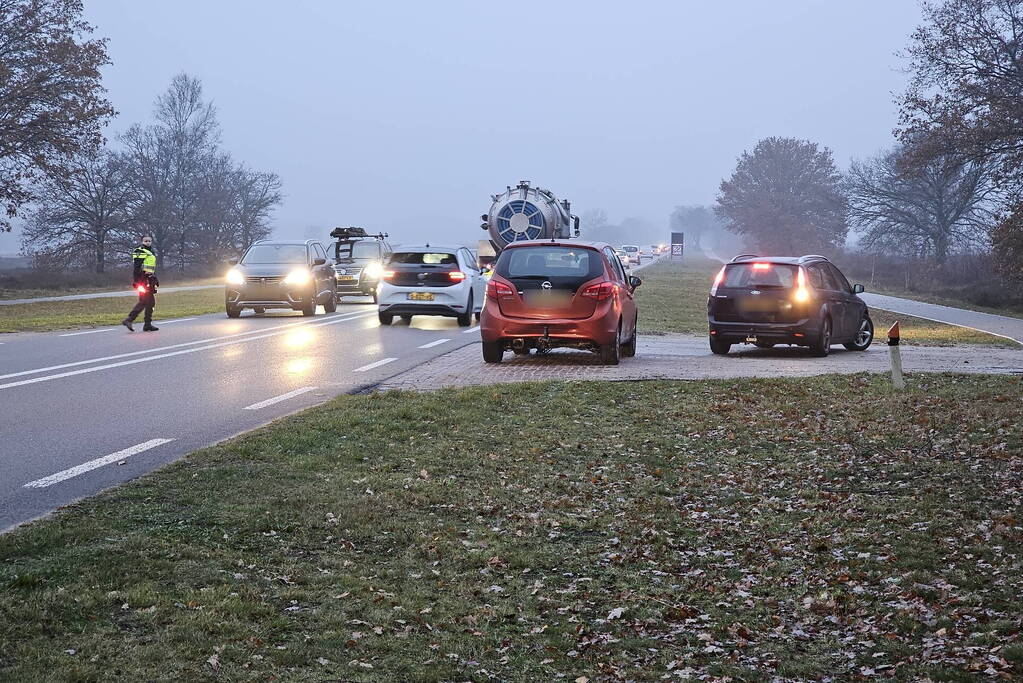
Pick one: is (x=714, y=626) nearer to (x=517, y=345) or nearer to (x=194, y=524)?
(x=194, y=524)

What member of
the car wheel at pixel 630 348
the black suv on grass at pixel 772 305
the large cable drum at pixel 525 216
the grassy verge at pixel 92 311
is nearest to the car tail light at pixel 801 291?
the black suv on grass at pixel 772 305

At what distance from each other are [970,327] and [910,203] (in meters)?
40.3

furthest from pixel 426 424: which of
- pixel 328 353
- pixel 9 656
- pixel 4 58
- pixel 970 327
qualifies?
pixel 4 58

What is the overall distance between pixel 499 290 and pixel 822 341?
5.47 m

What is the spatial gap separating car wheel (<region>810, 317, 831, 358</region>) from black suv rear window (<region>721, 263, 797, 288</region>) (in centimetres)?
94

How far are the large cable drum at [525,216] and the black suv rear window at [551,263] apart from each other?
60.5 feet

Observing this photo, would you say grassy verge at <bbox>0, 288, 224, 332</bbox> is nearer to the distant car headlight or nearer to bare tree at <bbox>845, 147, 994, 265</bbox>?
the distant car headlight

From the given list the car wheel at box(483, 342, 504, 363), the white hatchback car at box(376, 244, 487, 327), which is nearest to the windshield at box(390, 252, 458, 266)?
the white hatchback car at box(376, 244, 487, 327)

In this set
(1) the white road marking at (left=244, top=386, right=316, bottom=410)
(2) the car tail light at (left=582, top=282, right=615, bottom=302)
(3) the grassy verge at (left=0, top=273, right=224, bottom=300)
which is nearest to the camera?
(1) the white road marking at (left=244, top=386, right=316, bottom=410)

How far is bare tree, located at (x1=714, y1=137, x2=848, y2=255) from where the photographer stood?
104 meters

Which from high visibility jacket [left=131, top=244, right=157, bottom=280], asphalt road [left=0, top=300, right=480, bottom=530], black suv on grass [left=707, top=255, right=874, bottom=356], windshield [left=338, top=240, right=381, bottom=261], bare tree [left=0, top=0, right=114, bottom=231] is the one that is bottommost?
asphalt road [left=0, top=300, right=480, bottom=530]

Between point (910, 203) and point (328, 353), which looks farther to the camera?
point (910, 203)

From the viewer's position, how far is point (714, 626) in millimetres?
5520

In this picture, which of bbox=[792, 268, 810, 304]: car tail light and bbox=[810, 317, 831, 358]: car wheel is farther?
bbox=[810, 317, 831, 358]: car wheel
